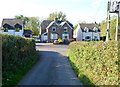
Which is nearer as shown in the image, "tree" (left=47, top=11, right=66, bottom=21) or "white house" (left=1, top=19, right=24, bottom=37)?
"white house" (left=1, top=19, right=24, bottom=37)

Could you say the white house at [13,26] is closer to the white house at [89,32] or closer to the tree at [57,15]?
the white house at [89,32]

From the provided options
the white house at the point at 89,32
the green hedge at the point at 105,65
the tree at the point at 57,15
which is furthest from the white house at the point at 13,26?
the green hedge at the point at 105,65

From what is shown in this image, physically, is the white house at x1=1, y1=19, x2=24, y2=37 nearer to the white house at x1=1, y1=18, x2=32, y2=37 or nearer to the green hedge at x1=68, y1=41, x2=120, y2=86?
the white house at x1=1, y1=18, x2=32, y2=37

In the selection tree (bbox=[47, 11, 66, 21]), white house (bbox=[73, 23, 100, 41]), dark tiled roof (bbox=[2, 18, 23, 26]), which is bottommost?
white house (bbox=[73, 23, 100, 41])

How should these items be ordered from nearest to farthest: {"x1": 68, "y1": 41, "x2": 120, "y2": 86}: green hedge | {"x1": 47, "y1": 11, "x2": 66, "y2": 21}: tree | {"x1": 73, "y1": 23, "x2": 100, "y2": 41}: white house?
{"x1": 68, "y1": 41, "x2": 120, "y2": 86}: green hedge → {"x1": 73, "y1": 23, "x2": 100, "y2": 41}: white house → {"x1": 47, "y1": 11, "x2": 66, "y2": 21}: tree

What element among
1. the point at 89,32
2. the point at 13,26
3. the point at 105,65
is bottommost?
the point at 105,65

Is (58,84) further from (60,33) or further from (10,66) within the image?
(60,33)

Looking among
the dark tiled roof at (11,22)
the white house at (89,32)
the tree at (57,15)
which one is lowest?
the white house at (89,32)

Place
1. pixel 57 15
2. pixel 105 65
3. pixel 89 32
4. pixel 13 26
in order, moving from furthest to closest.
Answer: pixel 57 15 → pixel 89 32 → pixel 13 26 → pixel 105 65

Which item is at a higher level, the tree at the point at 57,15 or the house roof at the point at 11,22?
the tree at the point at 57,15

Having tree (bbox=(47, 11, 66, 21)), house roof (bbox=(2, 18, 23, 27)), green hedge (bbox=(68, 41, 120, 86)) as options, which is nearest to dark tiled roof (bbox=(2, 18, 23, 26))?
house roof (bbox=(2, 18, 23, 27))

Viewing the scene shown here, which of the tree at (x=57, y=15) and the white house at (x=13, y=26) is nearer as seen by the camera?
the white house at (x=13, y=26)

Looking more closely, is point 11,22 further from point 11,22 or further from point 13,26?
point 13,26

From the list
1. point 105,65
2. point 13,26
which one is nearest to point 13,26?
point 13,26
